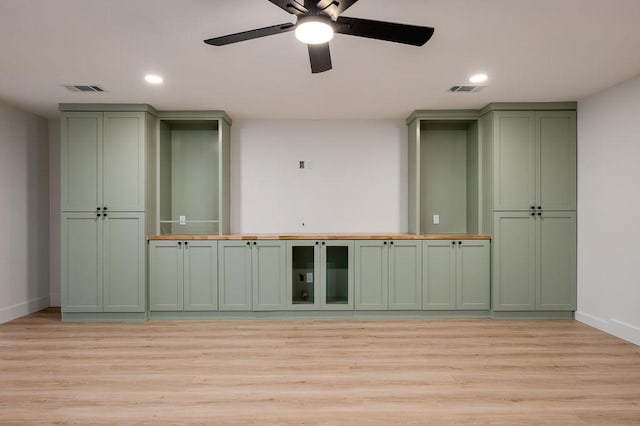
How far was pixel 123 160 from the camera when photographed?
166 inches

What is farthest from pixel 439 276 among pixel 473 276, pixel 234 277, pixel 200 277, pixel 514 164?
pixel 200 277

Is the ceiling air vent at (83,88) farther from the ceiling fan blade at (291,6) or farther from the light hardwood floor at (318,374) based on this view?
the ceiling fan blade at (291,6)

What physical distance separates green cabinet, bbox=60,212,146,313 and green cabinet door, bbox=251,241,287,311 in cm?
124

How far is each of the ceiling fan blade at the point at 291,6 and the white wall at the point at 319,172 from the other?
3069 mm

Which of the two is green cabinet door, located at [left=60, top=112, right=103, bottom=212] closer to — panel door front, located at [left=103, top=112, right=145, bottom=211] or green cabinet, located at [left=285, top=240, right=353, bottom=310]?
panel door front, located at [left=103, top=112, right=145, bottom=211]

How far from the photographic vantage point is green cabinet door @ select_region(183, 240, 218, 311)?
4309 mm

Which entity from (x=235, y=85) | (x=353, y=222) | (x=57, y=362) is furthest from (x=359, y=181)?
(x=57, y=362)

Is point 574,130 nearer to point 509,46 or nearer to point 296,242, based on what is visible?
point 509,46

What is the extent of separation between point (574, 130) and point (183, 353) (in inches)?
180

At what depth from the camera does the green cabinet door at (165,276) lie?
4297 millimetres

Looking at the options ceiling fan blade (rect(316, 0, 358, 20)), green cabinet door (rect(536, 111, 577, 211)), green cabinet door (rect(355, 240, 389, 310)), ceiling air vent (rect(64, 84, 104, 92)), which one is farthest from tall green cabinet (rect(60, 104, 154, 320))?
green cabinet door (rect(536, 111, 577, 211))

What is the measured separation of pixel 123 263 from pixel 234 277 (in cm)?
122

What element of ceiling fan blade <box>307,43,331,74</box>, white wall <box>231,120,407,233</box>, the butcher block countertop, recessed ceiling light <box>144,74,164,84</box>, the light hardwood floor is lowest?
the light hardwood floor

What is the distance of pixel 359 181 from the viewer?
496 centimetres
